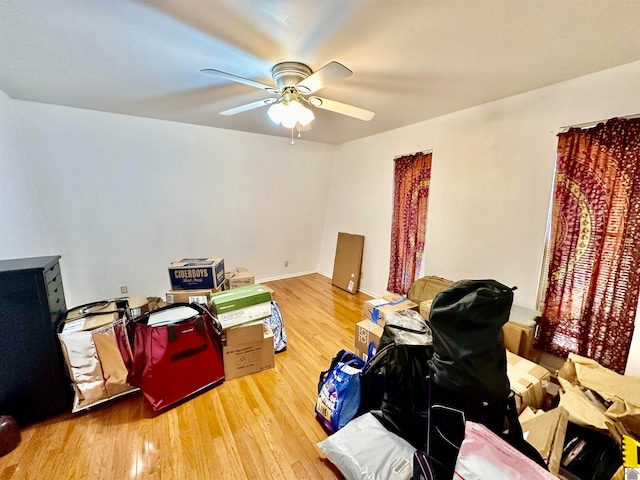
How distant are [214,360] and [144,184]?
2.42 metres

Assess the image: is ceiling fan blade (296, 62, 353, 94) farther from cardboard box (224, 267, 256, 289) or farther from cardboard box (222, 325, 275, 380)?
cardboard box (224, 267, 256, 289)

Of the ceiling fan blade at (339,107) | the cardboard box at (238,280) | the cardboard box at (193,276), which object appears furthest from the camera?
the cardboard box at (238,280)

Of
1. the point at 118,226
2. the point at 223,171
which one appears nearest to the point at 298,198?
the point at 223,171

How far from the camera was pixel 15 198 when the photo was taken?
231 centimetres

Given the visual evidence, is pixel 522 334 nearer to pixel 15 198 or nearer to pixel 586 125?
pixel 586 125

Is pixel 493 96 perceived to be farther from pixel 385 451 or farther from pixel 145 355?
pixel 145 355

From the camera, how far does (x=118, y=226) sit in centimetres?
313

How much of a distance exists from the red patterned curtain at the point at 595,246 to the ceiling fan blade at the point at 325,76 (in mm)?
1882

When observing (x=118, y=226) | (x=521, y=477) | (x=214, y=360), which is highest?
(x=118, y=226)

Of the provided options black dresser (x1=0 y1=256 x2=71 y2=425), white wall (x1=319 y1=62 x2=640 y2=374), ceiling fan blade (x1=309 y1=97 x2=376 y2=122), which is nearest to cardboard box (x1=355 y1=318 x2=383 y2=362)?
white wall (x1=319 y1=62 x2=640 y2=374)

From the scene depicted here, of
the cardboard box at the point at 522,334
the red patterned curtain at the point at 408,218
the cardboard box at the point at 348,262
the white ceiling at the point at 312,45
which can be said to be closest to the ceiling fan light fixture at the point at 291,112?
the white ceiling at the point at 312,45

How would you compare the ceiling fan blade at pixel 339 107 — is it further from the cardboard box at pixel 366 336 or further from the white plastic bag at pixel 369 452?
the white plastic bag at pixel 369 452

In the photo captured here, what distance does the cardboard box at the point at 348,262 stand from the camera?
4.02 meters

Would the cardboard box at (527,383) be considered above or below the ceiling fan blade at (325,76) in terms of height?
below
